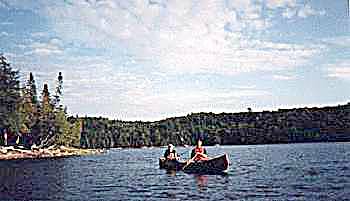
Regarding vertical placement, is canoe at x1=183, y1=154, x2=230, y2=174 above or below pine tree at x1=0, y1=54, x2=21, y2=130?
below

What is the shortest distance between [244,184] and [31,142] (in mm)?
90699

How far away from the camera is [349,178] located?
40.7 meters

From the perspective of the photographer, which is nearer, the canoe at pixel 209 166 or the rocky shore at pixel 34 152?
the canoe at pixel 209 166

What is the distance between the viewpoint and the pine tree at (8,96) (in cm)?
9969

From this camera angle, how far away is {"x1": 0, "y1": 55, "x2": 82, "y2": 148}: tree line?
101375 mm

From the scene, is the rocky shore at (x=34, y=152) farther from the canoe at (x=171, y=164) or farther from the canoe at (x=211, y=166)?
the canoe at (x=211, y=166)

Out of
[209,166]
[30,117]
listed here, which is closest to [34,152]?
[30,117]

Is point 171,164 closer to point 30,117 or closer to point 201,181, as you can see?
point 201,181

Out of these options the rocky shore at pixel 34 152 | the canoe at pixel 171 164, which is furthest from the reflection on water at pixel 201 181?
the rocky shore at pixel 34 152

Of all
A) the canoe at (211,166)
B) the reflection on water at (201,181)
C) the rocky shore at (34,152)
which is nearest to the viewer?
the reflection on water at (201,181)

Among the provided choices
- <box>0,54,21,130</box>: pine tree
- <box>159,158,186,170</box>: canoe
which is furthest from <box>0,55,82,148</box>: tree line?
<box>159,158,186,170</box>: canoe

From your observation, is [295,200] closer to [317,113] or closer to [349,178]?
[349,178]

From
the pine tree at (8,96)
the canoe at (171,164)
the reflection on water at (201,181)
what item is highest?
the pine tree at (8,96)

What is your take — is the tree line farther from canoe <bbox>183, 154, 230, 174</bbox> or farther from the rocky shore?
canoe <bbox>183, 154, 230, 174</bbox>
